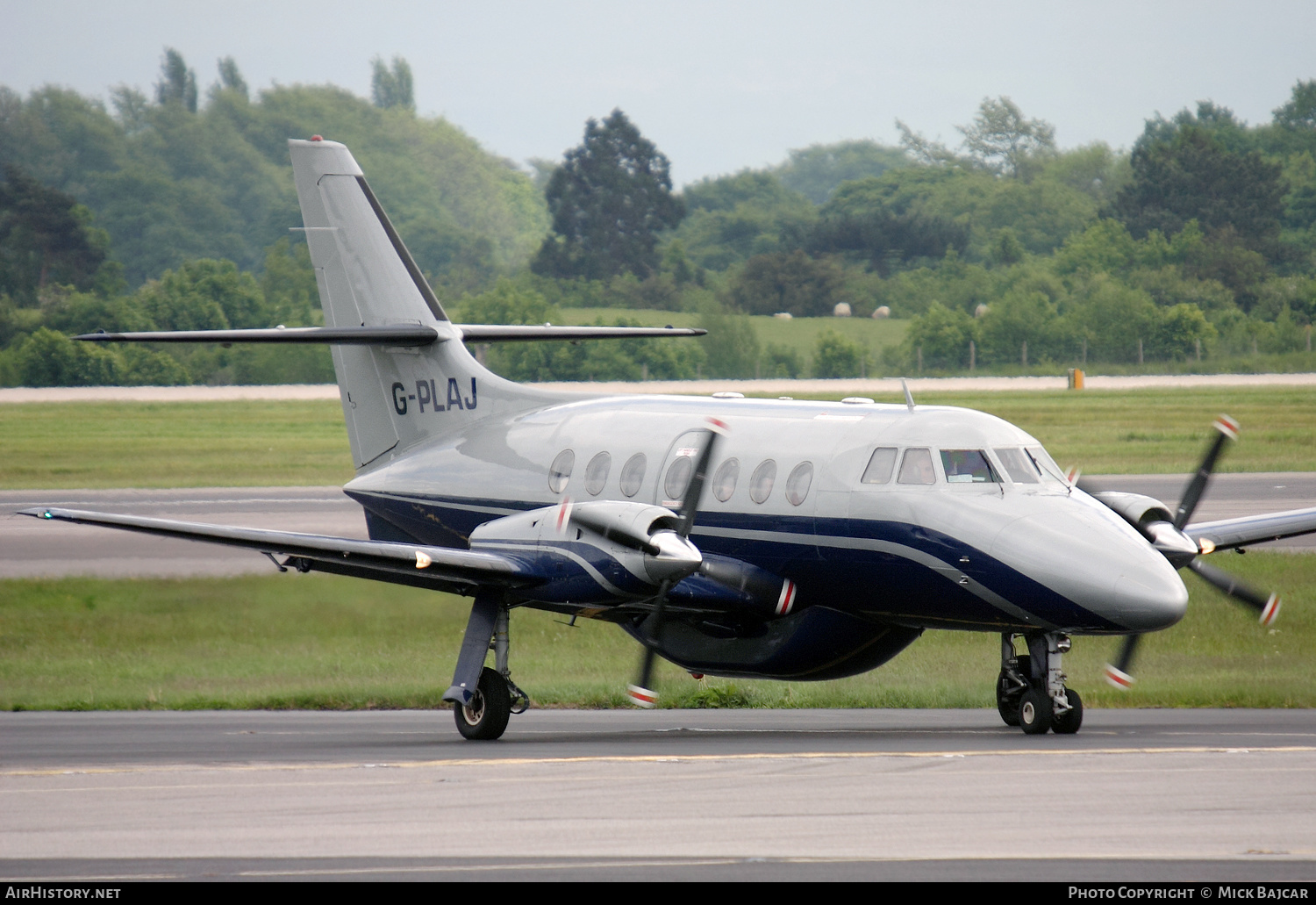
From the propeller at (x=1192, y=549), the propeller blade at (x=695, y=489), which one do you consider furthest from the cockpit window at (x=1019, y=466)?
the propeller blade at (x=695, y=489)

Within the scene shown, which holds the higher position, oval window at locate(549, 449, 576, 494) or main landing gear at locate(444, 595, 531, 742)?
oval window at locate(549, 449, 576, 494)

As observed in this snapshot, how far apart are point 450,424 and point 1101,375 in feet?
225

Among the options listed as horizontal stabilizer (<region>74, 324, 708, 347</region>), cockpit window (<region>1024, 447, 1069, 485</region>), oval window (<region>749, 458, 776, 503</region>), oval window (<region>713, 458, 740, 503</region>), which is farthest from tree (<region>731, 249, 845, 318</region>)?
cockpit window (<region>1024, 447, 1069, 485</region>)

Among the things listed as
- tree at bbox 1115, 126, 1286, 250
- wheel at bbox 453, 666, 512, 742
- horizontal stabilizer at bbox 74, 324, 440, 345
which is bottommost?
wheel at bbox 453, 666, 512, 742

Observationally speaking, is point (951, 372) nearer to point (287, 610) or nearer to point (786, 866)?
point (287, 610)

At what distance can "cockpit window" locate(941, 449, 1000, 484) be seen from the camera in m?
17.4

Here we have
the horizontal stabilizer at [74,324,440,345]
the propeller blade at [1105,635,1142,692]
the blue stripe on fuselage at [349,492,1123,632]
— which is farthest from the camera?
the horizontal stabilizer at [74,324,440,345]

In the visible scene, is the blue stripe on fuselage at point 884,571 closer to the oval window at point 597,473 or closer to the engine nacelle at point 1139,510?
the oval window at point 597,473

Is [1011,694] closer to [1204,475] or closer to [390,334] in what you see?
[1204,475]

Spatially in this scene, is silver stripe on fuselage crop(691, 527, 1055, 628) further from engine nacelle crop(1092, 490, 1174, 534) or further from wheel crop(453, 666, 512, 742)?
wheel crop(453, 666, 512, 742)

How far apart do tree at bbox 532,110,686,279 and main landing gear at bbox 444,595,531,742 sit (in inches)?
4353

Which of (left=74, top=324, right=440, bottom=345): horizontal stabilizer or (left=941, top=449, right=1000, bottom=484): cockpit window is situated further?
(left=74, top=324, right=440, bottom=345): horizontal stabilizer

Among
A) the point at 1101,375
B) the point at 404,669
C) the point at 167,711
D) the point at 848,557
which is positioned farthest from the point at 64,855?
the point at 1101,375

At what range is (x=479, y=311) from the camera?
9588cm
